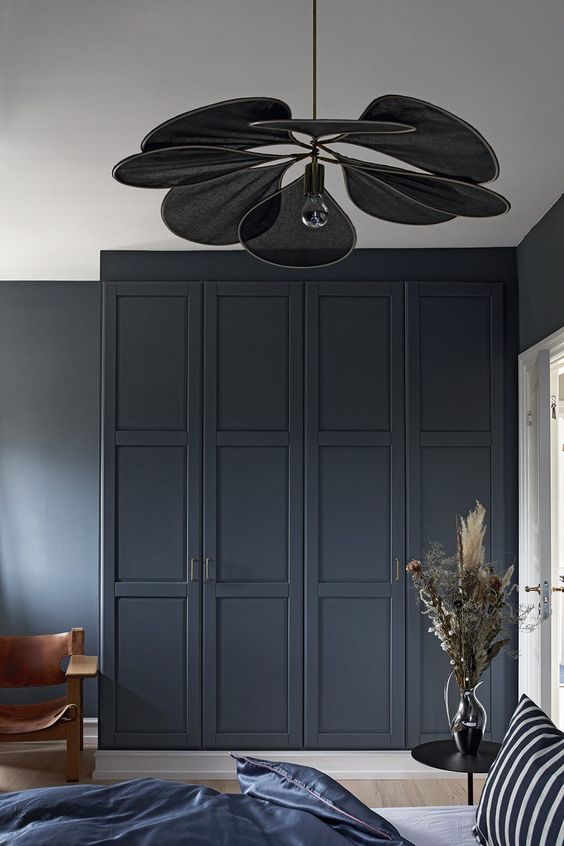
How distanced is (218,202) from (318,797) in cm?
154

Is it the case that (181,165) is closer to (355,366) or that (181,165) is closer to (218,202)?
(218,202)

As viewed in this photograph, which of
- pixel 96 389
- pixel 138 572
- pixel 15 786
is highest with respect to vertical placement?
pixel 96 389

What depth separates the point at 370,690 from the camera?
4500mm

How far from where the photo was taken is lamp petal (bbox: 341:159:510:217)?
183cm

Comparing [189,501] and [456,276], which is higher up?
[456,276]

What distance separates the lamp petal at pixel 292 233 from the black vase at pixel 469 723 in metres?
1.66

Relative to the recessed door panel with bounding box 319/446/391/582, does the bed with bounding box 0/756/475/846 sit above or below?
below

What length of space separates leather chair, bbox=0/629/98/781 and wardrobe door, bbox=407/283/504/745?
1.91 m

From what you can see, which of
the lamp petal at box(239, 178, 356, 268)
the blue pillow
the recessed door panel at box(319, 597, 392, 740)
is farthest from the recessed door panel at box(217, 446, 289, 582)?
the lamp petal at box(239, 178, 356, 268)

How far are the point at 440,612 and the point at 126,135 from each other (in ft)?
6.92

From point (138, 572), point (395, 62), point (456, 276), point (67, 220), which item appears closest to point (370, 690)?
point (138, 572)

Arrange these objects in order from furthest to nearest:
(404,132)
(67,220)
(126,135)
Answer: (67,220) → (126,135) → (404,132)

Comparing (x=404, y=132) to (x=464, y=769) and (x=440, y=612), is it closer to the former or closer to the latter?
(x=440, y=612)

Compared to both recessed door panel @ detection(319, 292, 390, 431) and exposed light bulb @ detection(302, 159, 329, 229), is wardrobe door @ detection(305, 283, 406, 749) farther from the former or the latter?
exposed light bulb @ detection(302, 159, 329, 229)
